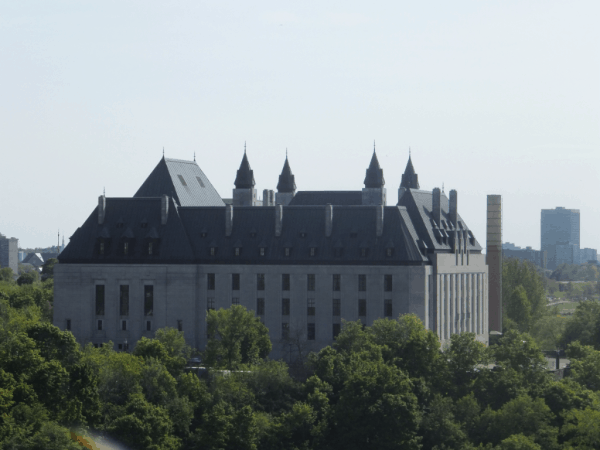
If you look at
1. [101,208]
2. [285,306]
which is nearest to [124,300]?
[101,208]

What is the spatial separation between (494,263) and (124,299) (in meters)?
61.2

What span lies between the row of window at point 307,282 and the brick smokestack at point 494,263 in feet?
140

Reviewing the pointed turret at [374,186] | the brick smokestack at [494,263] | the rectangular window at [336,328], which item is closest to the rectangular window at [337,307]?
the rectangular window at [336,328]

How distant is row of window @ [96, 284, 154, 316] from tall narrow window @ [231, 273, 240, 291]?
9.73 m

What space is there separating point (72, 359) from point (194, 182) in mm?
56712

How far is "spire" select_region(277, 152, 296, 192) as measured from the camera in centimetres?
19385

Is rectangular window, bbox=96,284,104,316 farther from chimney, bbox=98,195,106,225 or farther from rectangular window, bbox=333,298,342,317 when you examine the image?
rectangular window, bbox=333,298,342,317

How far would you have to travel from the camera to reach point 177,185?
16312 cm

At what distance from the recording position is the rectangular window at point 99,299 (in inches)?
6043

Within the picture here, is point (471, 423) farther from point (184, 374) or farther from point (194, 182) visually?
point (194, 182)

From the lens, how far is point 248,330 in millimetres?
134375

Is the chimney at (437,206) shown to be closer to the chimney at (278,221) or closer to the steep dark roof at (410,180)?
the chimney at (278,221)

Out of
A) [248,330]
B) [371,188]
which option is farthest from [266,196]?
[248,330]

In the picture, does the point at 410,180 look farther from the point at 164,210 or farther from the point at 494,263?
the point at 164,210
